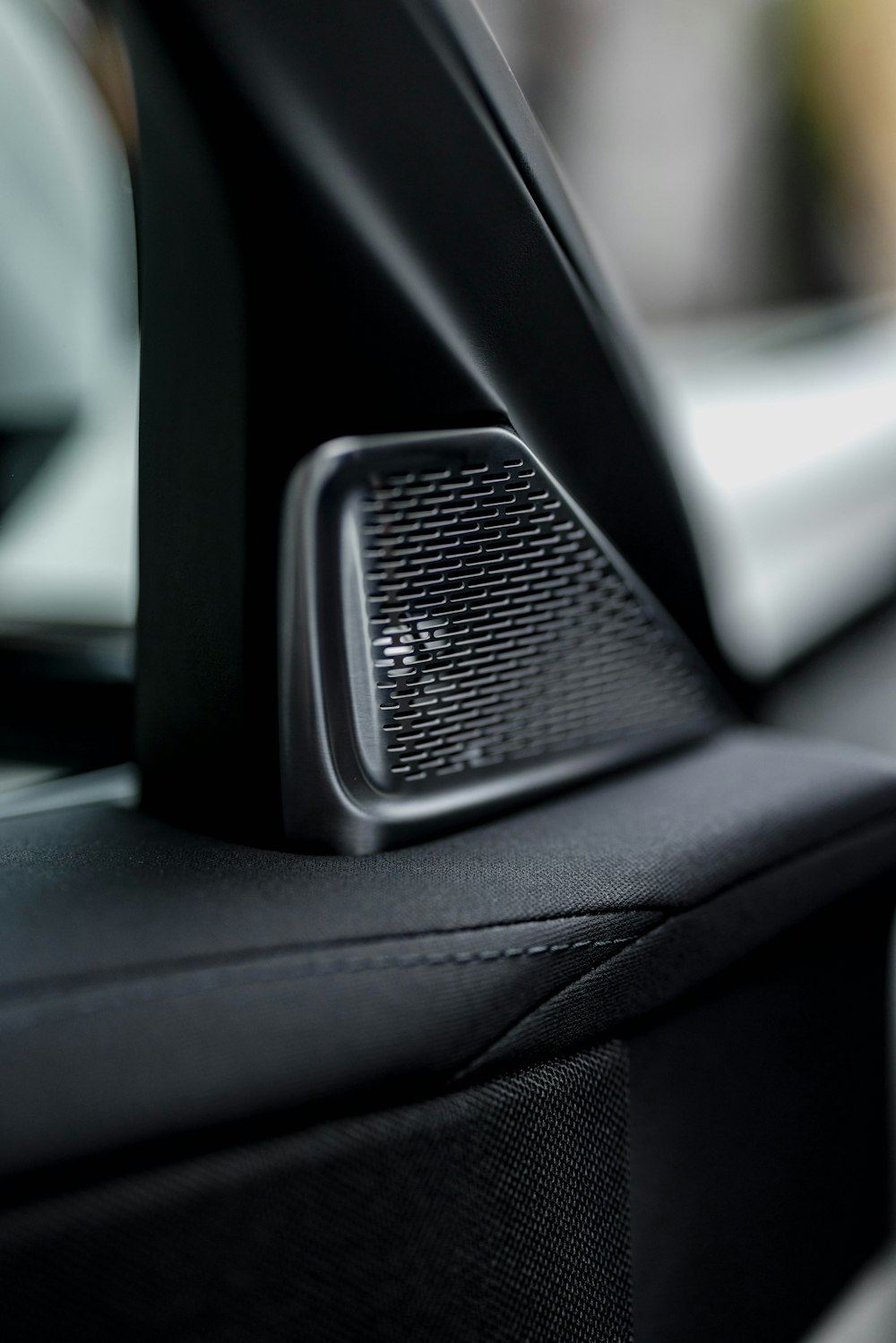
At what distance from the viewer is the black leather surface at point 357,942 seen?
587mm

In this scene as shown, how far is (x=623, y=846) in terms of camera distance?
83 cm

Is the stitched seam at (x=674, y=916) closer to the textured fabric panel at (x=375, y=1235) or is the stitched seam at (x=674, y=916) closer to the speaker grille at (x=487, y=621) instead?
the textured fabric panel at (x=375, y=1235)

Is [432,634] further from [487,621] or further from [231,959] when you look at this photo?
[231,959]

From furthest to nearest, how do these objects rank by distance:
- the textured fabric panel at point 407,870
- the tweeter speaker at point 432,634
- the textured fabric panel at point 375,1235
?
the tweeter speaker at point 432,634 < the textured fabric panel at point 407,870 < the textured fabric panel at point 375,1235

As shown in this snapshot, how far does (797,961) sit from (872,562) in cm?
174

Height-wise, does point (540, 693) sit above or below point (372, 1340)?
above

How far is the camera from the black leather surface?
1.93 feet

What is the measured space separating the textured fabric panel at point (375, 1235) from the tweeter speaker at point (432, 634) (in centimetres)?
21

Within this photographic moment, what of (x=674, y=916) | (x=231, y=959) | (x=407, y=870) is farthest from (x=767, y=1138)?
(x=231, y=959)

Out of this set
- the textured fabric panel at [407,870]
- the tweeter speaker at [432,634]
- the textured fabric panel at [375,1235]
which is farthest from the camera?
the tweeter speaker at [432,634]

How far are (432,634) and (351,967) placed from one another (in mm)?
255

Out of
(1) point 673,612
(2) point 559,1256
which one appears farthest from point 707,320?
(2) point 559,1256

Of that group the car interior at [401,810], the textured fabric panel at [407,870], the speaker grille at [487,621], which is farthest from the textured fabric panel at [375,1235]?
the speaker grille at [487,621]

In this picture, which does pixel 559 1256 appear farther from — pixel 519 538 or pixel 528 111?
pixel 528 111
